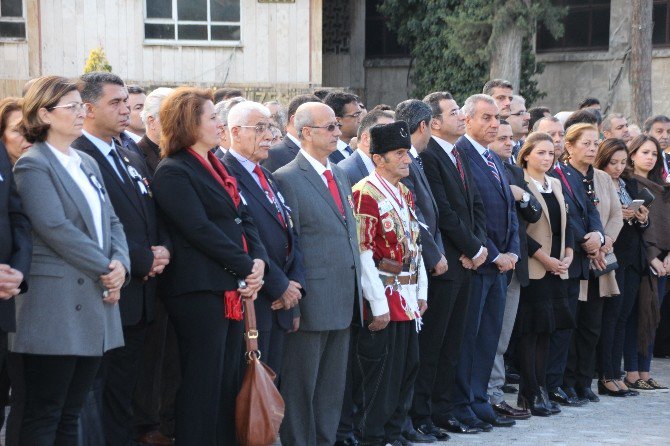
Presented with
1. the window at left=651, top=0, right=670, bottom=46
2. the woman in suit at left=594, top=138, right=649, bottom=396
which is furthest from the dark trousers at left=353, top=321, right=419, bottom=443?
the window at left=651, top=0, right=670, bottom=46

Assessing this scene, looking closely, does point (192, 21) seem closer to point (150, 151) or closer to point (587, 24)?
point (587, 24)

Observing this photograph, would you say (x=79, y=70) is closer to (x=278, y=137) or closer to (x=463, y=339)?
(x=278, y=137)

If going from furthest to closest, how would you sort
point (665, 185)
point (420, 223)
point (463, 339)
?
1. point (665, 185)
2. point (463, 339)
3. point (420, 223)

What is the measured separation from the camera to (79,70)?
20.8 m

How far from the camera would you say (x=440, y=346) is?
787cm

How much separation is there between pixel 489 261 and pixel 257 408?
2.73m

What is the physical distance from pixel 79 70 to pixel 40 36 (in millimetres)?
942

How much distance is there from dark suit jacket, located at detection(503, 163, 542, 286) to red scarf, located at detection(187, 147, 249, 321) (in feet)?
9.92

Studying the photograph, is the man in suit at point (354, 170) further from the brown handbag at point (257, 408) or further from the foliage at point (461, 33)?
the foliage at point (461, 33)

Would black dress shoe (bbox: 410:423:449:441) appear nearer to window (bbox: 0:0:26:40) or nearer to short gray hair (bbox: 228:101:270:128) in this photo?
short gray hair (bbox: 228:101:270:128)

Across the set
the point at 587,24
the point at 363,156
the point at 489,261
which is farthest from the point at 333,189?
the point at 587,24

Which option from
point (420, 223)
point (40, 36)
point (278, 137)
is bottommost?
point (420, 223)

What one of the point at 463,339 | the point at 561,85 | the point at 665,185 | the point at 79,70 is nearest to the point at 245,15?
the point at 79,70

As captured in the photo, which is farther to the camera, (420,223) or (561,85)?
(561,85)
